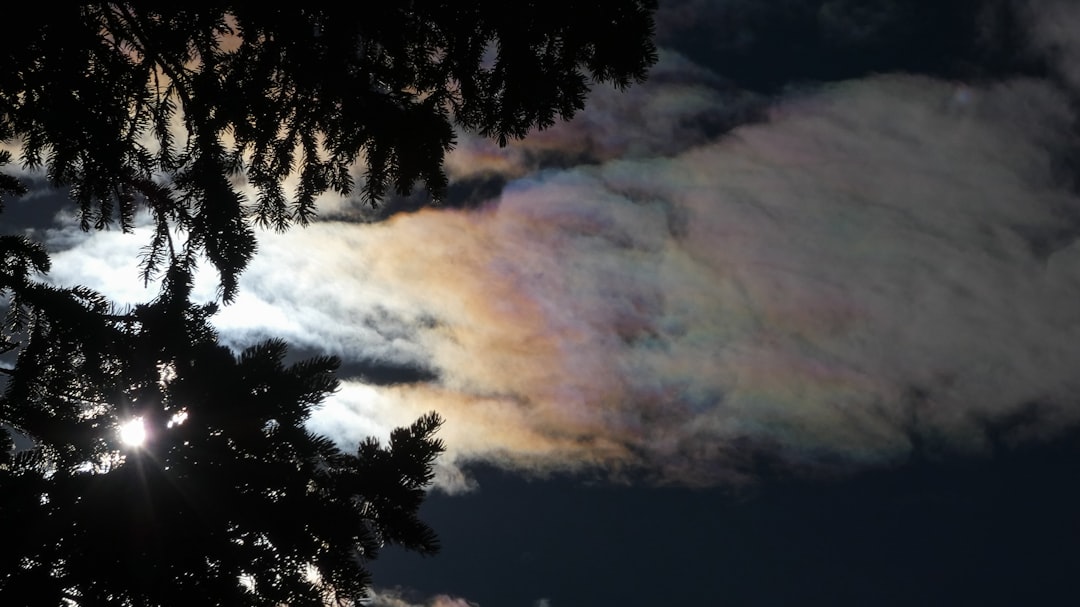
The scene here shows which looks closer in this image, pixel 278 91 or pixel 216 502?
pixel 216 502

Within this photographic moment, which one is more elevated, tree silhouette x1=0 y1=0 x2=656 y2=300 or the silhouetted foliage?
tree silhouette x1=0 y1=0 x2=656 y2=300

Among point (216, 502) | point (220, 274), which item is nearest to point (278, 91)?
point (220, 274)

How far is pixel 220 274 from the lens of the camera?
3852mm

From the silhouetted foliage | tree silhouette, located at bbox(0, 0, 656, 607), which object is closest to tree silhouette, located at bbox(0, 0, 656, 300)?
tree silhouette, located at bbox(0, 0, 656, 607)

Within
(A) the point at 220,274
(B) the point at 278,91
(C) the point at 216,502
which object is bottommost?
(C) the point at 216,502

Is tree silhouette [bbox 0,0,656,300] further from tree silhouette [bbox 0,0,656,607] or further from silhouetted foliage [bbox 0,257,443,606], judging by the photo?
silhouetted foliage [bbox 0,257,443,606]

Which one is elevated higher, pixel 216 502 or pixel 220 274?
pixel 220 274

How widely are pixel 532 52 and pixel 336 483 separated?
8.22 feet

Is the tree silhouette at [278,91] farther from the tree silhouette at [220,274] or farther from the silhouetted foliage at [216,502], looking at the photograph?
the silhouetted foliage at [216,502]

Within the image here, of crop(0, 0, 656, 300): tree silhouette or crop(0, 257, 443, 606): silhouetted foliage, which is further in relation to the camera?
crop(0, 0, 656, 300): tree silhouette

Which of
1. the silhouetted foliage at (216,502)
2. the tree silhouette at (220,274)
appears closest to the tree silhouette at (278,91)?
the tree silhouette at (220,274)

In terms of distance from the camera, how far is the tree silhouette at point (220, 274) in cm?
236

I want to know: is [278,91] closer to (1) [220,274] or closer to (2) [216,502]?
(1) [220,274]

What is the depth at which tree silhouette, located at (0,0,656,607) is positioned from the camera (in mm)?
2363
